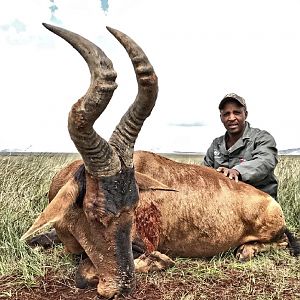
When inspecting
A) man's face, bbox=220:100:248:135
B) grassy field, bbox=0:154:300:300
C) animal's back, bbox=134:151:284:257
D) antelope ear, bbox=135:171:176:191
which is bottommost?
grassy field, bbox=0:154:300:300

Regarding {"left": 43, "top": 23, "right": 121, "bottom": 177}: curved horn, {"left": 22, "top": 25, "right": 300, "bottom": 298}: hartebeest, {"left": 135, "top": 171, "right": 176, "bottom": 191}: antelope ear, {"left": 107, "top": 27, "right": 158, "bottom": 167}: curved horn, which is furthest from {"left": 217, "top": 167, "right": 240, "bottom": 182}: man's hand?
{"left": 43, "top": 23, "right": 121, "bottom": 177}: curved horn

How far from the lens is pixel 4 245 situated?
6922mm

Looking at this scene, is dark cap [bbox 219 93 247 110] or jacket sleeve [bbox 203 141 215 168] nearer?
dark cap [bbox 219 93 247 110]

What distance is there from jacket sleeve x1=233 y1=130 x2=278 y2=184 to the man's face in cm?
36

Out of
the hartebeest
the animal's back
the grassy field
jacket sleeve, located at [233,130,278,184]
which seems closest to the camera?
the hartebeest

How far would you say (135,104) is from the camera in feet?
16.9

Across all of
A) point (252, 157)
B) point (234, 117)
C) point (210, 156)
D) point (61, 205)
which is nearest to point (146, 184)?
point (61, 205)

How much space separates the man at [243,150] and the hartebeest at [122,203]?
3.10 ft

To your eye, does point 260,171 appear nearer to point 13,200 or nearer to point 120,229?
point 120,229

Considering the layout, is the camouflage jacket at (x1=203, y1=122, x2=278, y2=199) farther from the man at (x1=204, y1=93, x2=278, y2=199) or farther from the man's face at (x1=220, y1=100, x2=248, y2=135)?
the man's face at (x1=220, y1=100, x2=248, y2=135)

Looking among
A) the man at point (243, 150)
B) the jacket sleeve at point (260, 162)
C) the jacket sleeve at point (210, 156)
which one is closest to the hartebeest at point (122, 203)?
the jacket sleeve at point (260, 162)

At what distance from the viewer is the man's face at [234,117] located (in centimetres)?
820

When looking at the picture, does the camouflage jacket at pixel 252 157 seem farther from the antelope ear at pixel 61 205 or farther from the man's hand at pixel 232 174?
the antelope ear at pixel 61 205

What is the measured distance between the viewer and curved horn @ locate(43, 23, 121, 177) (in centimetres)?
457
